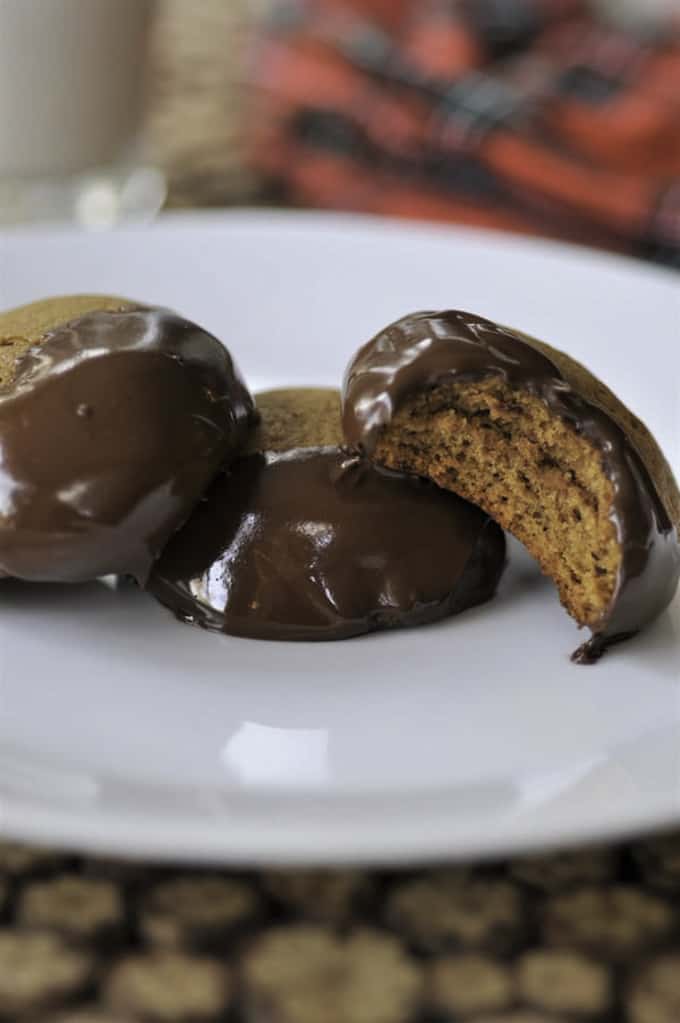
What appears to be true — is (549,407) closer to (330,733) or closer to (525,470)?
(525,470)

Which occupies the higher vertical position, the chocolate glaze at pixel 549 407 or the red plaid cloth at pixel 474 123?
the chocolate glaze at pixel 549 407

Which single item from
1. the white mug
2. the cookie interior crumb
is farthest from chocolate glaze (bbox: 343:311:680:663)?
the white mug

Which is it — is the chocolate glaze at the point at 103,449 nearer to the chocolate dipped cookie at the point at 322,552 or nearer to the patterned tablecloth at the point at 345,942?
the chocolate dipped cookie at the point at 322,552

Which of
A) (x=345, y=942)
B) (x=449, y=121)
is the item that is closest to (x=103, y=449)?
(x=345, y=942)

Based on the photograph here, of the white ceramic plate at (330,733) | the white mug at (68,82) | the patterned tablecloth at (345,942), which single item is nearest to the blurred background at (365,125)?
the white mug at (68,82)

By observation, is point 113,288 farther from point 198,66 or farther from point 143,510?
point 198,66

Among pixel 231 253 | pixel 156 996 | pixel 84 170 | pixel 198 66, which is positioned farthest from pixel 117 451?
pixel 198 66
